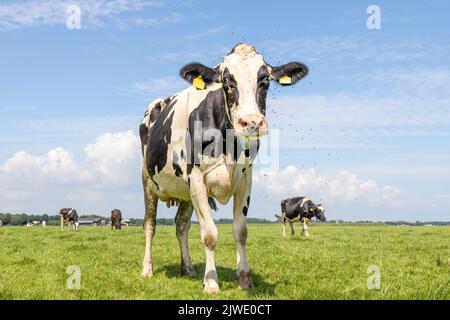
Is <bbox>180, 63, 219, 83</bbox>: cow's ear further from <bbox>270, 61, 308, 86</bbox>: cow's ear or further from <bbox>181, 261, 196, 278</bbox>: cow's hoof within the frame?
<bbox>181, 261, 196, 278</bbox>: cow's hoof

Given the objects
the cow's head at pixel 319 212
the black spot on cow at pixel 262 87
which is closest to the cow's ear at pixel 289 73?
the black spot on cow at pixel 262 87

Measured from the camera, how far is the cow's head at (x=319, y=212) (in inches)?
1246

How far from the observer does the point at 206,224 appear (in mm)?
7438

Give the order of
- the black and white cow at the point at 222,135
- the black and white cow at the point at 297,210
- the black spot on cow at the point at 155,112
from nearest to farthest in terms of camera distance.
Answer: the black and white cow at the point at 222,135 < the black spot on cow at the point at 155,112 < the black and white cow at the point at 297,210

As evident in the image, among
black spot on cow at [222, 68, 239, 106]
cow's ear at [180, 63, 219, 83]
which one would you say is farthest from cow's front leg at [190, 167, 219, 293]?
cow's ear at [180, 63, 219, 83]

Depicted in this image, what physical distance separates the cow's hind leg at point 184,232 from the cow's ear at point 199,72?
317cm

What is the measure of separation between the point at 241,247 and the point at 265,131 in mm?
2227

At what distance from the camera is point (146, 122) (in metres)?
10.9

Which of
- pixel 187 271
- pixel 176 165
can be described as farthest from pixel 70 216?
pixel 176 165

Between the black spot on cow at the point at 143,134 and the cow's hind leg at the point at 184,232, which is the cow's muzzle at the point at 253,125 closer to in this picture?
the cow's hind leg at the point at 184,232

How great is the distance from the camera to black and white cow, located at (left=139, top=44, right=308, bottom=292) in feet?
22.8

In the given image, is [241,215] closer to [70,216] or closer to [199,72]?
[199,72]
